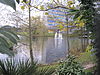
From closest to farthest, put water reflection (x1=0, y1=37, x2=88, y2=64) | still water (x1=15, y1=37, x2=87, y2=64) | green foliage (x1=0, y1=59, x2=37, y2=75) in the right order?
1. green foliage (x1=0, y1=59, x2=37, y2=75)
2. water reflection (x1=0, y1=37, x2=88, y2=64)
3. still water (x1=15, y1=37, x2=87, y2=64)

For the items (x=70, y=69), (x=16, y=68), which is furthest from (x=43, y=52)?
(x=16, y=68)

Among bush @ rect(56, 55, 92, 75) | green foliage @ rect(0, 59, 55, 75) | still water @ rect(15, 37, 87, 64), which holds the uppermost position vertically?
green foliage @ rect(0, 59, 55, 75)

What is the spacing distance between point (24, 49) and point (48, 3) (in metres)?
2.73

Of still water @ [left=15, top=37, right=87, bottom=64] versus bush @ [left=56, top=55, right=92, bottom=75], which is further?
still water @ [left=15, top=37, right=87, bottom=64]

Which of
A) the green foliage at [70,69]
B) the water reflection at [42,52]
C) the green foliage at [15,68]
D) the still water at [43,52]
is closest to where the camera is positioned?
the green foliage at [15,68]

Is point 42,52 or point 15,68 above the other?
point 15,68

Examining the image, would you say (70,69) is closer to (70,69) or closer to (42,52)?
(70,69)

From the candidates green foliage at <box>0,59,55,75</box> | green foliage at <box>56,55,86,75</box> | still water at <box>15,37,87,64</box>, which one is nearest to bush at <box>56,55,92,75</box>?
green foliage at <box>56,55,86,75</box>

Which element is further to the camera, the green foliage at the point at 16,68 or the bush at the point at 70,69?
the bush at the point at 70,69

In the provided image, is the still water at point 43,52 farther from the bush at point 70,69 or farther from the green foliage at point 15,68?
the green foliage at point 15,68

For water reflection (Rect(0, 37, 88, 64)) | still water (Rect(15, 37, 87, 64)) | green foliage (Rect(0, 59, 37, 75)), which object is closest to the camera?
green foliage (Rect(0, 59, 37, 75))

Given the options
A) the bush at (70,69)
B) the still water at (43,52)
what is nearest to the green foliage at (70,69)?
the bush at (70,69)

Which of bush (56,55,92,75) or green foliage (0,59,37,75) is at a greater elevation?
green foliage (0,59,37,75)

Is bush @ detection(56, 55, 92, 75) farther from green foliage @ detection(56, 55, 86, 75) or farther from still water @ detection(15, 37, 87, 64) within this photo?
still water @ detection(15, 37, 87, 64)
